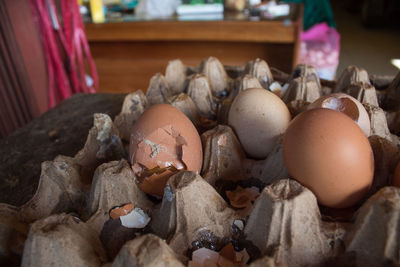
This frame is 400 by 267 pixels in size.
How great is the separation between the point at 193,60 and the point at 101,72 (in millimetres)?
830

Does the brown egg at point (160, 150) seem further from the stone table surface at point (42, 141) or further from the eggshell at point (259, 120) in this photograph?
the stone table surface at point (42, 141)

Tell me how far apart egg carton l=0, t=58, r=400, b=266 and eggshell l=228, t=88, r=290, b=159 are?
0.03m

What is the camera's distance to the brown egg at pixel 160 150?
29.0 inches

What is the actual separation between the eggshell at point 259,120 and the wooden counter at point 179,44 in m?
1.46

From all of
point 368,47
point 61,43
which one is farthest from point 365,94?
point 368,47

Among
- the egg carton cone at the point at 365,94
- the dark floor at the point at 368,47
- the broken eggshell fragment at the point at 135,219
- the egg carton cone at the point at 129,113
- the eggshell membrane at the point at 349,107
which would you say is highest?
the eggshell membrane at the point at 349,107

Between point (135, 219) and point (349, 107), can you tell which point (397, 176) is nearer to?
point (349, 107)

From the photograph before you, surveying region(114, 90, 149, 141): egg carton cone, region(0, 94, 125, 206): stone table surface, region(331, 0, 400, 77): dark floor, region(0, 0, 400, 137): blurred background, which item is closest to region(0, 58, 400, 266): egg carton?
region(114, 90, 149, 141): egg carton cone

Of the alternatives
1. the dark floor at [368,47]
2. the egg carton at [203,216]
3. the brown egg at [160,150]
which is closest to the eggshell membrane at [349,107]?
the egg carton at [203,216]

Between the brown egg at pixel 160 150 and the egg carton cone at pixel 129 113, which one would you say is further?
the egg carton cone at pixel 129 113

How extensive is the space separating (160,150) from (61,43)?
1.34m

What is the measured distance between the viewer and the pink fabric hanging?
5.36 feet

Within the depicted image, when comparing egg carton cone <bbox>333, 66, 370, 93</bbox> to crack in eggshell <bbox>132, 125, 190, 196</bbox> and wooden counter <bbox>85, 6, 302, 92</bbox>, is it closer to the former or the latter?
crack in eggshell <bbox>132, 125, 190, 196</bbox>

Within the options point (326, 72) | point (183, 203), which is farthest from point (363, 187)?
point (326, 72)
